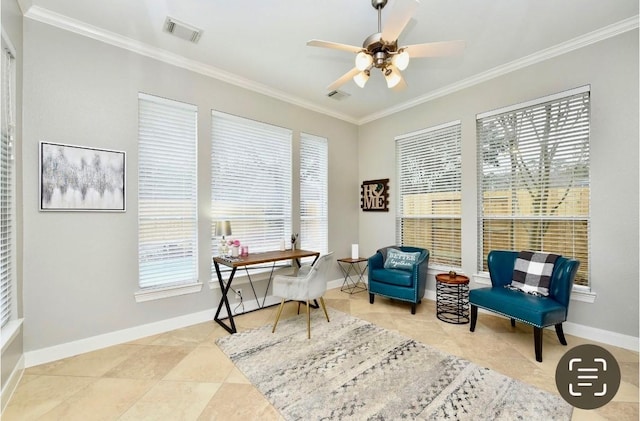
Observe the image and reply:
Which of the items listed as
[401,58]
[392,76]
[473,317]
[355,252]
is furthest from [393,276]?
[401,58]

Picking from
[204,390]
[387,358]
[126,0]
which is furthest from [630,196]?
[126,0]

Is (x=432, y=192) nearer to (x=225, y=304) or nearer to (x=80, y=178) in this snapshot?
(x=225, y=304)

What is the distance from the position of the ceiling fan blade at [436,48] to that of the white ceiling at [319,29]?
0.48m

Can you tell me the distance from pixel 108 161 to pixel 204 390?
2.24m

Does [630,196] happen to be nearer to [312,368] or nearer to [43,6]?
[312,368]

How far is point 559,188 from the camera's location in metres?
2.96

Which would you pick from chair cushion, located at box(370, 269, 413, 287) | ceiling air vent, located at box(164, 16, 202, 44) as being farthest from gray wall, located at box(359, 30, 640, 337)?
ceiling air vent, located at box(164, 16, 202, 44)

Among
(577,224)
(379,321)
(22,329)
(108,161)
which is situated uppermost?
(108,161)

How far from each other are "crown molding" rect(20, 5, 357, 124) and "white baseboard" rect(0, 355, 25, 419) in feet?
9.23

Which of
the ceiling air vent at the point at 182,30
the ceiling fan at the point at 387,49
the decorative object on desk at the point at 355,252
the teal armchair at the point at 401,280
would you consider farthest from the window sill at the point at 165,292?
the ceiling fan at the point at 387,49

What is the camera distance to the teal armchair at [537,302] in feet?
7.72

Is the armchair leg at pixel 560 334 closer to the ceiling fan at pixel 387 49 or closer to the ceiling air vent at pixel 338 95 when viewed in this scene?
the ceiling fan at pixel 387 49

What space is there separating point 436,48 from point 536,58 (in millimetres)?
1834

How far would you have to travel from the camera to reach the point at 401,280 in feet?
11.6
